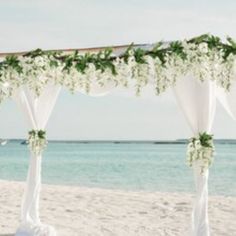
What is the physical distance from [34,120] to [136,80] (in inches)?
56.5

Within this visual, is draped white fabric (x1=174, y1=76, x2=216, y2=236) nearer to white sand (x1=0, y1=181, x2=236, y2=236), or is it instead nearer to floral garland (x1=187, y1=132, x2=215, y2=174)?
floral garland (x1=187, y1=132, x2=215, y2=174)

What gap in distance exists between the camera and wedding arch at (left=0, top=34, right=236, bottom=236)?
19.6 ft

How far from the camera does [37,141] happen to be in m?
7.00

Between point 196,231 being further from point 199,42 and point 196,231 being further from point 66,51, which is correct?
point 66,51

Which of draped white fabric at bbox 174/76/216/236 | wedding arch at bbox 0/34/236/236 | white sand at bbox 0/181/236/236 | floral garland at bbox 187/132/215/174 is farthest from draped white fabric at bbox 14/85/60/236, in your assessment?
floral garland at bbox 187/132/215/174

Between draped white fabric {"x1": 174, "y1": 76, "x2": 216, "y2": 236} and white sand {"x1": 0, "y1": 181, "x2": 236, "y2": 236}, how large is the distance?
4.39 ft

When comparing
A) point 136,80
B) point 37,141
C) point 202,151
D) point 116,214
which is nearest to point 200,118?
point 202,151

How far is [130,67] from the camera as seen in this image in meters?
6.41

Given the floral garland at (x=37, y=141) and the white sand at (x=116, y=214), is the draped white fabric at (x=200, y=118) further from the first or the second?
the floral garland at (x=37, y=141)

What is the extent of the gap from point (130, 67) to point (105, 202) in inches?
175

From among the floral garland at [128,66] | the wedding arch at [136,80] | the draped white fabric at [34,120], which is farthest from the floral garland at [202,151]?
the draped white fabric at [34,120]

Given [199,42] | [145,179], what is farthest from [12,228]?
[145,179]

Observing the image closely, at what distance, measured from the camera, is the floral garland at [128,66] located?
597 cm

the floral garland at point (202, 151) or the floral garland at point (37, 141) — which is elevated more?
the floral garland at point (37, 141)
